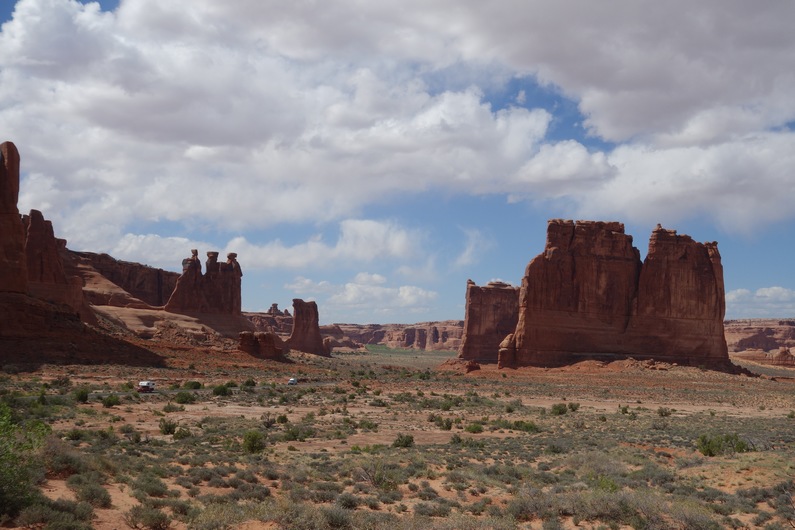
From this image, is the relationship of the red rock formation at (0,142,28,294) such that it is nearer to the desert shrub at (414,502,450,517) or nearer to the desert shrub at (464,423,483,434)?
the desert shrub at (464,423,483,434)

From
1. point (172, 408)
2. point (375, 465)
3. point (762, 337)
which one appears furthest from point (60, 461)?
point (762, 337)

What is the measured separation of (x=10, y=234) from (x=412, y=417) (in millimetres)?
29694

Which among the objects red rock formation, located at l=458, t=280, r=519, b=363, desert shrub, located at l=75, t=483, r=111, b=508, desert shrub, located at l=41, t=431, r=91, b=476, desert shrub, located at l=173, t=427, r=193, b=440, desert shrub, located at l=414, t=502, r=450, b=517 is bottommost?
desert shrub, located at l=173, t=427, r=193, b=440

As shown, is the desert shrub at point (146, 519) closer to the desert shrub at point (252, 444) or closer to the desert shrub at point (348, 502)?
the desert shrub at point (348, 502)

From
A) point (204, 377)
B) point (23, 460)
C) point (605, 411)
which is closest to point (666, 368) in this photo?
point (605, 411)

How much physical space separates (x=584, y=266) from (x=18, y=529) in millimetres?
63897

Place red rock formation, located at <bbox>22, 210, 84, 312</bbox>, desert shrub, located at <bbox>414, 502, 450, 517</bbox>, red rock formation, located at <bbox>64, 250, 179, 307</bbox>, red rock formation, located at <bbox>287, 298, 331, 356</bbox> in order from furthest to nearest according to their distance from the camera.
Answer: red rock formation, located at <bbox>287, 298, 331, 356</bbox> < red rock formation, located at <bbox>64, 250, 179, 307</bbox> < red rock formation, located at <bbox>22, 210, 84, 312</bbox> < desert shrub, located at <bbox>414, 502, 450, 517</bbox>

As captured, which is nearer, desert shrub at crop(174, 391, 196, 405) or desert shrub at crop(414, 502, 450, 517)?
desert shrub at crop(414, 502, 450, 517)

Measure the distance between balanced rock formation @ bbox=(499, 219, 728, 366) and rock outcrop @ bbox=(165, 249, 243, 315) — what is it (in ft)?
129

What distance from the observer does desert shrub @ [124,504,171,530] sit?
439 inches

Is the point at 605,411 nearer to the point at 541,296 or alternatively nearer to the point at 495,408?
the point at 495,408

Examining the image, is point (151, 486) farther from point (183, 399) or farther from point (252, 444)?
point (183, 399)

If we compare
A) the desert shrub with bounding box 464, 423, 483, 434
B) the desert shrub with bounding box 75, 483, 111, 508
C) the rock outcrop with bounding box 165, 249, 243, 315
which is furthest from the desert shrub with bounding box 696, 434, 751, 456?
the rock outcrop with bounding box 165, 249, 243, 315

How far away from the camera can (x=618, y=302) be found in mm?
69000
